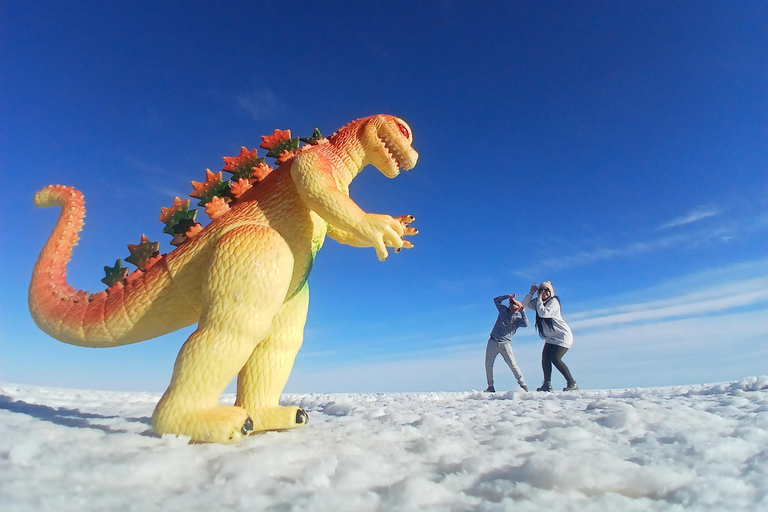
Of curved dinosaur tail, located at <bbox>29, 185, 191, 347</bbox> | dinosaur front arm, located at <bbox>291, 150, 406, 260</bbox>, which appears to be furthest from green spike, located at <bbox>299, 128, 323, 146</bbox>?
curved dinosaur tail, located at <bbox>29, 185, 191, 347</bbox>

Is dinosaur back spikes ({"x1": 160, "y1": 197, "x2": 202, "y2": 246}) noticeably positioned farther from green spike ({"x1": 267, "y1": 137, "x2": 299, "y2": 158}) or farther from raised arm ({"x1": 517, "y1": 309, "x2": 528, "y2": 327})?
raised arm ({"x1": 517, "y1": 309, "x2": 528, "y2": 327})

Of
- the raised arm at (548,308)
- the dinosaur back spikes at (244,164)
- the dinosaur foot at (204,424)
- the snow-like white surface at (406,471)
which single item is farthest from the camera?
the raised arm at (548,308)

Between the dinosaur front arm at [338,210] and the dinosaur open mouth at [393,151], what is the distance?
576 mm

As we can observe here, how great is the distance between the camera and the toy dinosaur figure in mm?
1621

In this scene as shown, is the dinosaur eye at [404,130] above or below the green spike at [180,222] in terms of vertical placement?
above

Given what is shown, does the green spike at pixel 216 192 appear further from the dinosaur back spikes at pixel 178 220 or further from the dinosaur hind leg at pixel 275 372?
the dinosaur hind leg at pixel 275 372

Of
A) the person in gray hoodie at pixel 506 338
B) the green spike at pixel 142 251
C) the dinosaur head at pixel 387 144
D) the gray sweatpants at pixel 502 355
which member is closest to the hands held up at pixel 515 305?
the person in gray hoodie at pixel 506 338

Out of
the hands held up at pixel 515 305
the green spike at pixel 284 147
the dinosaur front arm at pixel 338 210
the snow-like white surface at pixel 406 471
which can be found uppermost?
the green spike at pixel 284 147

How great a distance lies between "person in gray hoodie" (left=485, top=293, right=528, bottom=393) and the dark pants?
0.63m

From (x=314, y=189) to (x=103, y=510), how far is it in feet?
4.30

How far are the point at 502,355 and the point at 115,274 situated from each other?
4710mm

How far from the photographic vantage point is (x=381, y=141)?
240 centimetres

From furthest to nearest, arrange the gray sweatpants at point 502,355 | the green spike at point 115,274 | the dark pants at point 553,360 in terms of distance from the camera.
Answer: the gray sweatpants at point 502,355
the dark pants at point 553,360
the green spike at point 115,274

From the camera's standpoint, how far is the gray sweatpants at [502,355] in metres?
5.61
